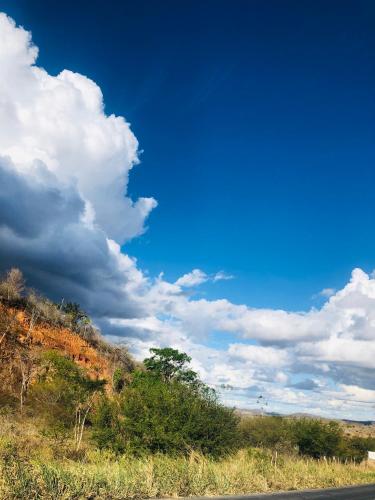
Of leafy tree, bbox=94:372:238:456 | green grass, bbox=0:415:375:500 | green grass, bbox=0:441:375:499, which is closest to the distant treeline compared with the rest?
leafy tree, bbox=94:372:238:456

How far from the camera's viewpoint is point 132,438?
2591 centimetres

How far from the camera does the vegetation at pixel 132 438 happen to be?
10.9 m

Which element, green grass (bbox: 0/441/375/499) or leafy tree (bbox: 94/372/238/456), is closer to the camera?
green grass (bbox: 0/441/375/499)

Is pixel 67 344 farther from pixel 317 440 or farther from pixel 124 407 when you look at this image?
pixel 124 407

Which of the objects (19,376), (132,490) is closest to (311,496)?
(132,490)

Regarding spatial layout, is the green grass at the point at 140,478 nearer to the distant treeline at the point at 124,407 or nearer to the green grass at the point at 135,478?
the green grass at the point at 135,478

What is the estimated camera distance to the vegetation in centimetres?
1088

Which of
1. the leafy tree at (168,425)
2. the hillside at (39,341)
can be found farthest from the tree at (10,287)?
the leafy tree at (168,425)

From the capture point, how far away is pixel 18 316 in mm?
64875

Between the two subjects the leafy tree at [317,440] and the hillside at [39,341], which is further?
the leafy tree at [317,440]

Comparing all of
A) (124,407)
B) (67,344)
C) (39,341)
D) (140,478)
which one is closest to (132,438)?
(124,407)

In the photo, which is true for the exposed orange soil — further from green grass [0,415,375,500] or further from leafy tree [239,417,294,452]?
green grass [0,415,375,500]

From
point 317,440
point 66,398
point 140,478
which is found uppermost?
point 66,398

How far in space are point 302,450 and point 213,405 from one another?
3946 centimetres
